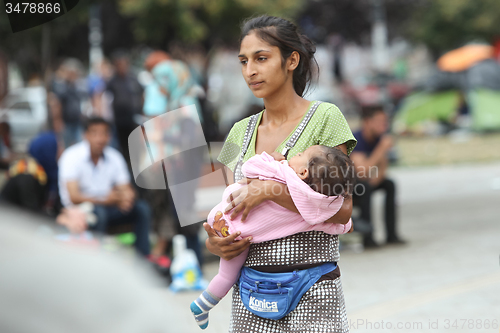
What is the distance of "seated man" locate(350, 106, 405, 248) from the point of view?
7.50 meters

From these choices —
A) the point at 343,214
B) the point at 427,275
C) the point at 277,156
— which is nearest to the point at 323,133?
the point at 277,156

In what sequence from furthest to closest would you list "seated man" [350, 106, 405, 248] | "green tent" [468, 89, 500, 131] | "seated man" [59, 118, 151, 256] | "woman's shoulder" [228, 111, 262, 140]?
"green tent" [468, 89, 500, 131] → "seated man" [350, 106, 405, 248] → "seated man" [59, 118, 151, 256] → "woman's shoulder" [228, 111, 262, 140]

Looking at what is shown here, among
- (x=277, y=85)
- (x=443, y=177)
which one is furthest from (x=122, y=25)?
(x=277, y=85)

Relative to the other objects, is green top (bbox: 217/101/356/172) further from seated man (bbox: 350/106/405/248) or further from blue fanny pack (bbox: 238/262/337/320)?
seated man (bbox: 350/106/405/248)

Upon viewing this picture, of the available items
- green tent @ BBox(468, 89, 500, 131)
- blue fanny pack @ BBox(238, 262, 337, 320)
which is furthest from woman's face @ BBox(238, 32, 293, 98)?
green tent @ BBox(468, 89, 500, 131)

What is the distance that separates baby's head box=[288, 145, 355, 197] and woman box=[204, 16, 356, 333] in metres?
0.10

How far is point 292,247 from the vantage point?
270 cm

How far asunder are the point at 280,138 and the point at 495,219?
690cm

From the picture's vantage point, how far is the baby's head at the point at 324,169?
2566 millimetres

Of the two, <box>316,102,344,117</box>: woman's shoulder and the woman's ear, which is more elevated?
the woman's ear

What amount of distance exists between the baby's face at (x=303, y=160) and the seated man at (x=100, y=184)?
426cm

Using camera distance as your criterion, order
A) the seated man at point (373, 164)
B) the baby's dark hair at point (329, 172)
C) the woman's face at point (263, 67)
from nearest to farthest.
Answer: the baby's dark hair at point (329, 172)
the woman's face at point (263, 67)
the seated man at point (373, 164)

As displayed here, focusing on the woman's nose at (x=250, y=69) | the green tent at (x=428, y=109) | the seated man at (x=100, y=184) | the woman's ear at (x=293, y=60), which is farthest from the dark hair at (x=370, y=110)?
the green tent at (x=428, y=109)

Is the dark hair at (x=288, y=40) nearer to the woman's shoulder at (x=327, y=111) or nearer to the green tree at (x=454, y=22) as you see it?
the woman's shoulder at (x=327, y=111)
